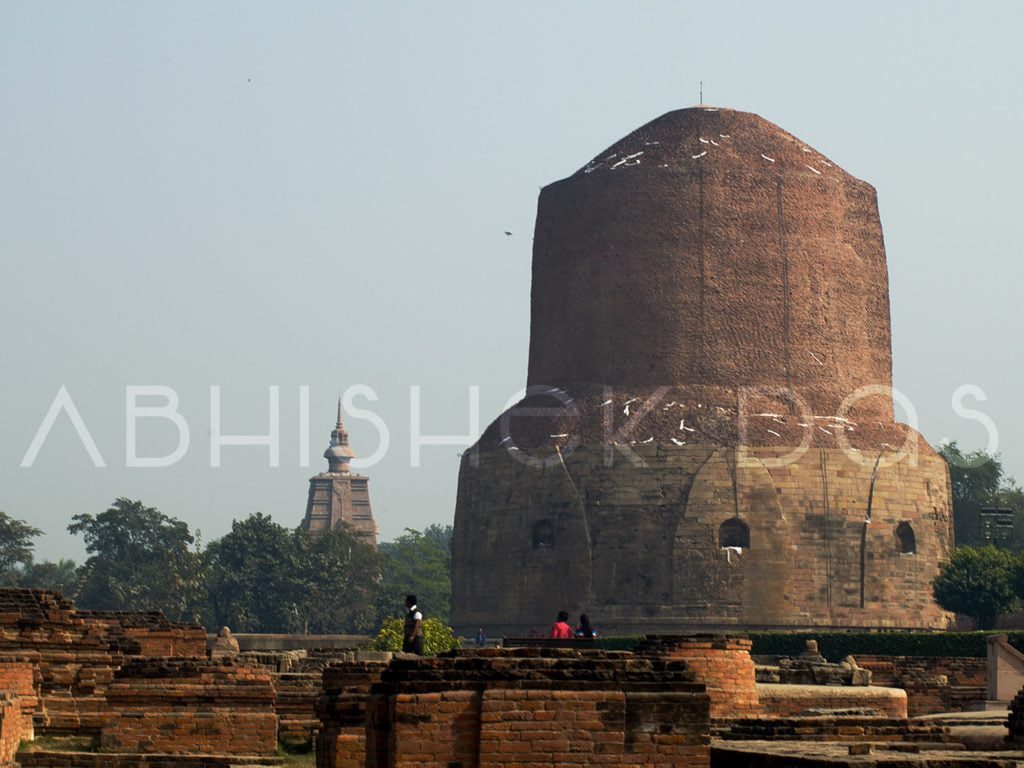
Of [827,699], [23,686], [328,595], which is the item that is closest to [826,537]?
[328,595]

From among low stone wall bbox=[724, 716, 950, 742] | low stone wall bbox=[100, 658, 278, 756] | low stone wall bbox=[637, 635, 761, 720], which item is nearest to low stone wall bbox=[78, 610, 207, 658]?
low stone wall bbox=[100, 658, 278, 756]

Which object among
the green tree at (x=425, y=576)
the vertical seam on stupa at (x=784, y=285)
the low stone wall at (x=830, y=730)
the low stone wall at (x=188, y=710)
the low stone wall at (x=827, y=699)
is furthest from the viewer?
the green tree at (x=425, y=576)

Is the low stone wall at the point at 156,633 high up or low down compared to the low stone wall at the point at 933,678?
up

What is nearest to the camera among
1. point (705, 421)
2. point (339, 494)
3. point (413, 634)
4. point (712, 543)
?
point (413, 634)

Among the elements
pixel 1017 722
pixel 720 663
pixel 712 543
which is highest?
pixel 712 543

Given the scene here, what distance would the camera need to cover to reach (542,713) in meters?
7.11

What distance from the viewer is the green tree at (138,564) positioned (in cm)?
5944

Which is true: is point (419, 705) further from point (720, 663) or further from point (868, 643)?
point (868, 643)

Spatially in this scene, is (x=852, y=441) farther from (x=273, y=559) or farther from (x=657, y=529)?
(x=273, y=559)

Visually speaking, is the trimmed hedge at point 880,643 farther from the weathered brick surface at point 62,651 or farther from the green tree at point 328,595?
the green tree at point 328,595

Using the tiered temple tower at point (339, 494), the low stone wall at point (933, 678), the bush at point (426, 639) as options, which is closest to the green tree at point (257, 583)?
the bush at point (426, 639)

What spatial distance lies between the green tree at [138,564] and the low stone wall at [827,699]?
1697 inches

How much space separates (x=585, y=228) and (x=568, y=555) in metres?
7.79

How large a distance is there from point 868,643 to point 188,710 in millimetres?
22523
